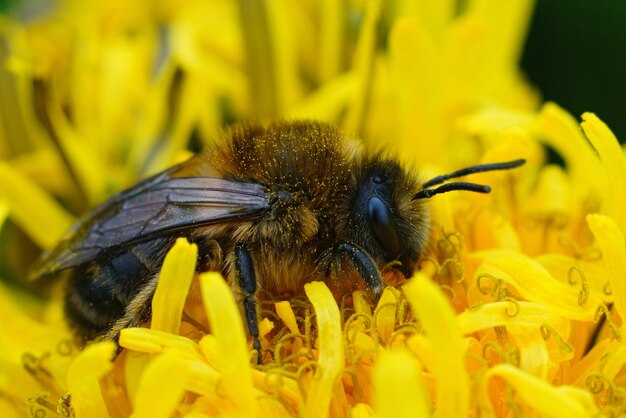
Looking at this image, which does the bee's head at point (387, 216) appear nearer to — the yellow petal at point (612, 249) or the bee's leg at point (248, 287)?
the bee's leg at point (248, 287)

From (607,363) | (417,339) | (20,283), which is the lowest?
(20,283)

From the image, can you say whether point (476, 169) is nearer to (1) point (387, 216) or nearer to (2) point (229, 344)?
(1) point (387, 216)

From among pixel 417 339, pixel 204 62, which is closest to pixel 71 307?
pixel 417 339

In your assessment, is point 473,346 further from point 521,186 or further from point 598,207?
point 521,186

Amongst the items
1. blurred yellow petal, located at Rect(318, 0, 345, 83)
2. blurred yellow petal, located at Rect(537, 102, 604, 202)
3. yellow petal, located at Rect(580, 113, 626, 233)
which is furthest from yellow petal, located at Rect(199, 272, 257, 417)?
blurred yellow petal, located at Rect(318, 0, 345, 83)

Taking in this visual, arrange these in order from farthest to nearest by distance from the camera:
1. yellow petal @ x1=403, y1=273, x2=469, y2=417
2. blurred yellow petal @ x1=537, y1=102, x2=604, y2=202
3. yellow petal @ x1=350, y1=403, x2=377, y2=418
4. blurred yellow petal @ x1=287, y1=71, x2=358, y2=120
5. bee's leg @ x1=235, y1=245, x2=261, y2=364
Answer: blurred yellow petal @ x1=287, y1=71, x2=358, y2=120, blurred yellow petal @ x1=537, y1=102, x2=604, y2=202, bee's leg @ x1=235, y1=245, x2=261, y2=364, yellow petal @ x1=350, y1=403, x2=377, y2=418, yellow petal @ x1=403, y1=273, x2=469, y2=417

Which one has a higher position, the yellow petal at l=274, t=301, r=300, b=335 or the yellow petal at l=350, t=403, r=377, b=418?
the yellow petal at l=274, t=301, r=300, b=335

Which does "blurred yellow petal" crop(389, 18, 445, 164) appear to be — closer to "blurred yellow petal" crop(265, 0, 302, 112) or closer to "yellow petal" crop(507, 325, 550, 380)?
"blurred yellow petal" crop(265, 0, 302, 112)

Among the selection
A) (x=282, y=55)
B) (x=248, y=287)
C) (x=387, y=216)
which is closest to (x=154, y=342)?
(x=248, y=287)
